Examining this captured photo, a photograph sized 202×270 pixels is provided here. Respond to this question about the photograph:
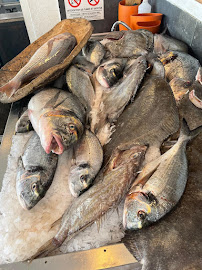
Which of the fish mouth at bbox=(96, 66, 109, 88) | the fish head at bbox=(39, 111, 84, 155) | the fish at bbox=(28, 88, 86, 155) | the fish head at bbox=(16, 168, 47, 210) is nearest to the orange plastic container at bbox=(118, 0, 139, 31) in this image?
the fish mouth at bbox=(96, 66, 109, 88)

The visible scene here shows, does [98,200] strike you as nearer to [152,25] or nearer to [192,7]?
[192,7]

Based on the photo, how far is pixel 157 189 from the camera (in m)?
1.30

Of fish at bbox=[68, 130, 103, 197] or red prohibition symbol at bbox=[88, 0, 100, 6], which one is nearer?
fish at bbox=[68, 130, 103, 197]

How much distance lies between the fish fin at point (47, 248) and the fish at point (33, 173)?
0.28 meters

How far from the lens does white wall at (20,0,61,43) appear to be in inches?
117

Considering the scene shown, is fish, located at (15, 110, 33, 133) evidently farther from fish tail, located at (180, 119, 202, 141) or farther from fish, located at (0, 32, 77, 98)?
fish tail, located at (180, 119, 202, 141)

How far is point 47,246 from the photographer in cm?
118

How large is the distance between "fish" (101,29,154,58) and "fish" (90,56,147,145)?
0.83 ft

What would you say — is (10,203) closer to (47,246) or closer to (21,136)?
(47,246)

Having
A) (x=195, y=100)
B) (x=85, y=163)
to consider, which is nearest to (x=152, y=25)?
(x=195, y=100)

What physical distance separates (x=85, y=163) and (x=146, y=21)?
2411mm

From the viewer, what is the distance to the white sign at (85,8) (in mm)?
2951

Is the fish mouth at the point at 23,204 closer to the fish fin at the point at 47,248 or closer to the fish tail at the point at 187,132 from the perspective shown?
the fish fin at the point at 47,248

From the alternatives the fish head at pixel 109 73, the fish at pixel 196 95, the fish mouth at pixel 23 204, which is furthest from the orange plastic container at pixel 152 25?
the fish mouth at pixel 23 204
